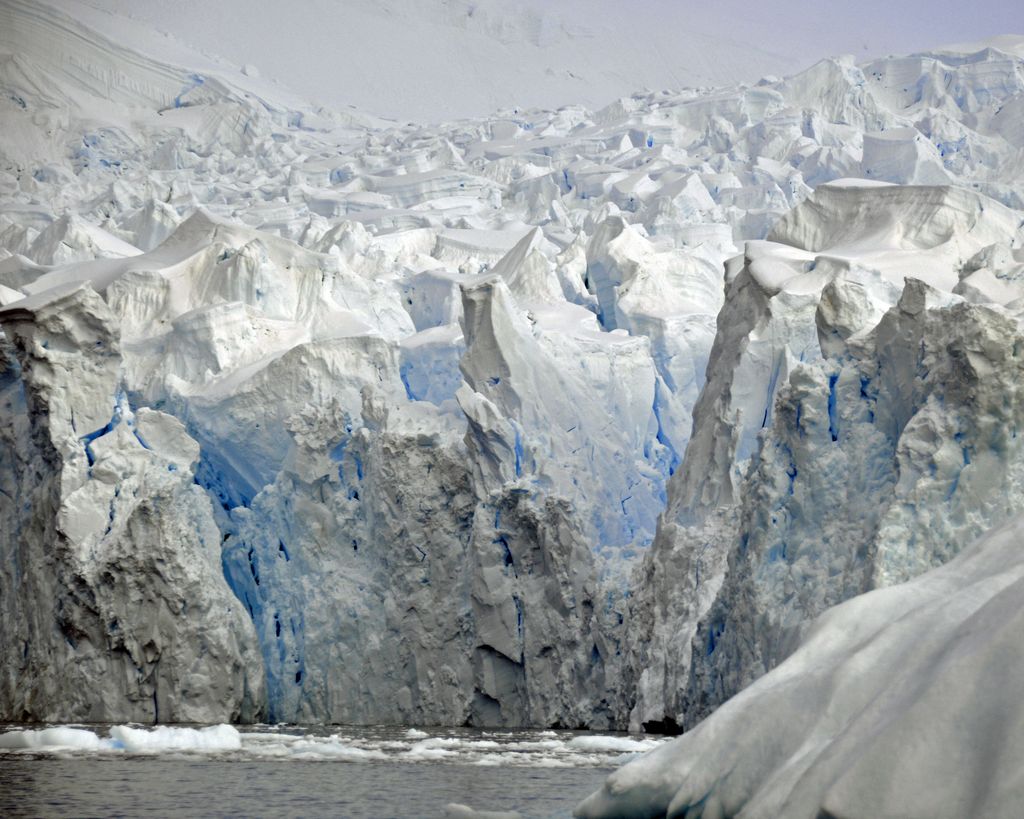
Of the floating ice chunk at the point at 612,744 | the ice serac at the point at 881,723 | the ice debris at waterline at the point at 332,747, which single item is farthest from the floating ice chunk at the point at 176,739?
the ice serac at the point at 881,723

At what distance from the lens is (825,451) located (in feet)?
45.4

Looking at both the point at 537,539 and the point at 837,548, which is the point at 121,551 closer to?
the point at 537,539

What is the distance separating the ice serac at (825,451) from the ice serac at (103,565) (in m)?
5.32

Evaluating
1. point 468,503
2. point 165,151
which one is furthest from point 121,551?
point 165,151

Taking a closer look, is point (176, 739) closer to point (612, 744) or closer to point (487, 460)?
point (612, 744)

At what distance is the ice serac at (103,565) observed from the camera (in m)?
17.6

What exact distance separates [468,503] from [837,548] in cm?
641

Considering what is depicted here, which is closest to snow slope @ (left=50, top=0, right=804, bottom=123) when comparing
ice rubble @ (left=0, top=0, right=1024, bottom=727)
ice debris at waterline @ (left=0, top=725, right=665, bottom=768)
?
ice rubble @ (left=0, top=0, right=1024, bottom=727)

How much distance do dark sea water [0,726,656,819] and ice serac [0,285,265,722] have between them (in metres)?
1.74

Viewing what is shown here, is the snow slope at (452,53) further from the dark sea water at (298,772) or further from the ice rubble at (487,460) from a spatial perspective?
the dark sea water at (298,772)

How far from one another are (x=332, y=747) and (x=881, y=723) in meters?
8.61

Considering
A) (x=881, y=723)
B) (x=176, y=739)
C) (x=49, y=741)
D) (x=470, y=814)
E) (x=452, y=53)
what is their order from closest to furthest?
(x=881, y=723), (x=470, y=814), (x=49, y=741), (x=176, y=739), (x=452, y=53)

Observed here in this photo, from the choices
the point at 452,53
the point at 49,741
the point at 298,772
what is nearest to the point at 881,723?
the point at 298,772

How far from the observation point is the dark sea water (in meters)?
8.59
